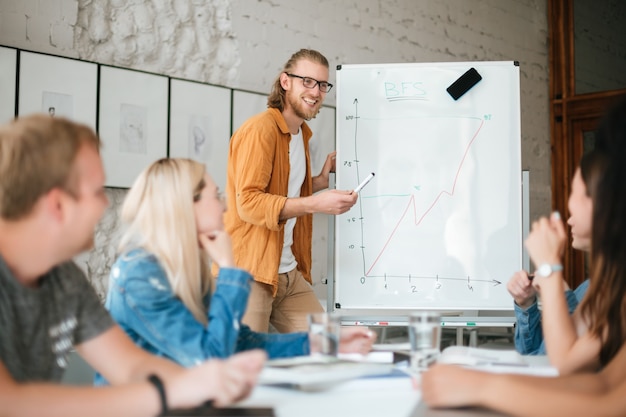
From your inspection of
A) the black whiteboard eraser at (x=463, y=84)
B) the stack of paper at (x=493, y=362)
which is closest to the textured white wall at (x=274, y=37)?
the black whiteboard eraser at (x=463, y=84)

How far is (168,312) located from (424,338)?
49 centimetres

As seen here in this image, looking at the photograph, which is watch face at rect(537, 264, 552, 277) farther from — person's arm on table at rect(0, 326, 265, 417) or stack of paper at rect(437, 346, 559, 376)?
person's arm on table at rect(0, 326, 265, 417)

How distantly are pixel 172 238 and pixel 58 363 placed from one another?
0.41 m

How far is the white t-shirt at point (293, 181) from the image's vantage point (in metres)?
2.75

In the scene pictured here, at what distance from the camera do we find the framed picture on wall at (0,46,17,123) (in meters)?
2.65

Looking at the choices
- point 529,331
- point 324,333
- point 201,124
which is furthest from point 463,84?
point 324,333

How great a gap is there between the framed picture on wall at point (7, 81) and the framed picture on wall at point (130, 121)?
356 millimetres

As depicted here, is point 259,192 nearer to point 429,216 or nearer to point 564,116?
point 429,216

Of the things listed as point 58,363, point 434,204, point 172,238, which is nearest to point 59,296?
point 58,363

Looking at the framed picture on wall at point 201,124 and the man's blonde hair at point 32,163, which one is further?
the framed picture on wall at point 201,124

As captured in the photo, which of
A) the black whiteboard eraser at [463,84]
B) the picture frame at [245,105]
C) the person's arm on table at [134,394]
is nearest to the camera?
the person's arm on table at [134,394]

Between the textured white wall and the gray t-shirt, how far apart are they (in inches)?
70.2

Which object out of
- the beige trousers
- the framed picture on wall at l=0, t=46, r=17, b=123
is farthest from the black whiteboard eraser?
the framed picture on wall at l=0, t=46, r=17, b=123

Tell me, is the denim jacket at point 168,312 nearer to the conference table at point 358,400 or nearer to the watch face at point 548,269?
the conference table at point 358,400
